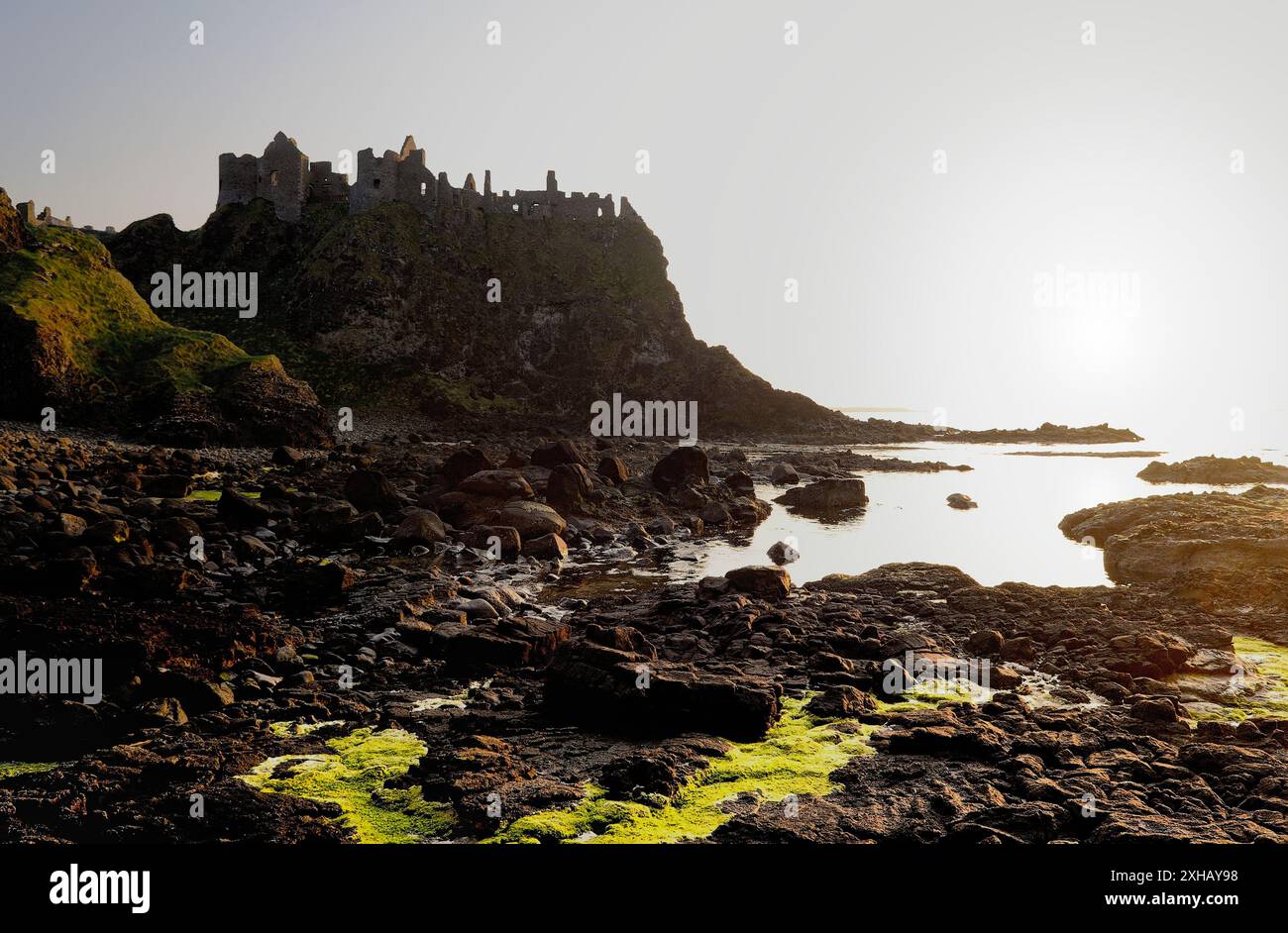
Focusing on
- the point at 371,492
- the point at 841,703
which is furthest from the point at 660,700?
the point at 371,492

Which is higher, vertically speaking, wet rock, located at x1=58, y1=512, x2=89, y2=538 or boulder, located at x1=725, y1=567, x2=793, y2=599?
wet rock, located at x1=58, y1=512, x2=89, y2=538

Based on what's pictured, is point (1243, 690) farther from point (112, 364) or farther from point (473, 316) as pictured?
point (473, 316)

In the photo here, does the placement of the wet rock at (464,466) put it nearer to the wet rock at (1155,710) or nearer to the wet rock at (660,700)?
the wet rock at (660,700)

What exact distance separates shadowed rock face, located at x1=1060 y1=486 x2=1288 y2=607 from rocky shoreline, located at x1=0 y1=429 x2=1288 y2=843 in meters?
1.45

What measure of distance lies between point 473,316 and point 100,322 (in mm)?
64097

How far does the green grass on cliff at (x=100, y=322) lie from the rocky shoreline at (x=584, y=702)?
91.4 feet

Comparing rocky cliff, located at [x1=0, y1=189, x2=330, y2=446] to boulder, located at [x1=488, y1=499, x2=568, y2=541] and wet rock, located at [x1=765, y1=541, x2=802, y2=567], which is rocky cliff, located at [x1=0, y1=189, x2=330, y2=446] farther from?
wet rock, located at [x1=765, y1=541, x2=802, y2=567]

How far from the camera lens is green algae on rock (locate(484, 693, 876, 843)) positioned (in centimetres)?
1041

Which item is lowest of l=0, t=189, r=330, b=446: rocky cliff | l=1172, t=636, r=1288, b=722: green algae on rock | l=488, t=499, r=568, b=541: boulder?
l=1172, t=636, r=1288, b=722: green algae on rock

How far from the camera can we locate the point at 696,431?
380 ft

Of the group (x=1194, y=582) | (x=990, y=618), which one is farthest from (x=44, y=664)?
(x=1194, y=582)

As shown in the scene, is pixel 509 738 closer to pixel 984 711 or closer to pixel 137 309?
pixel 984 711

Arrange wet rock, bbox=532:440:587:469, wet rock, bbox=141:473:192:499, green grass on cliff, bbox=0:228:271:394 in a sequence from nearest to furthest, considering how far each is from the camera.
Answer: wet rock, bbox=141:473:192:499, wet rock, bbox=532:440:587:469, green grass on cliff, bbox=0:228:271:394

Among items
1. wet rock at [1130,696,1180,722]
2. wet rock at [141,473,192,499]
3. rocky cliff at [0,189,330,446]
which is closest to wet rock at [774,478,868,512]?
wet rock at [141,473,192,499]
